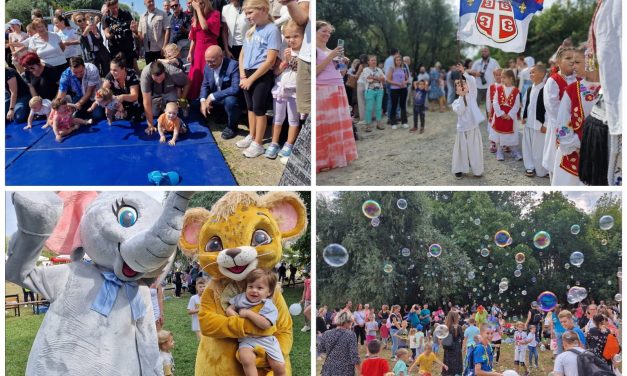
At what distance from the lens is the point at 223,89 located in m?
5.44

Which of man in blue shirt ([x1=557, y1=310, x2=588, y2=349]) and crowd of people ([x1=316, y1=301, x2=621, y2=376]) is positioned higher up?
man in blue shirt ([x1=557, y1=310, x2=588, y2=349])

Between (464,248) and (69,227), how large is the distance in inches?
126

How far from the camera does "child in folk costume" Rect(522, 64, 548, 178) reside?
6176mm

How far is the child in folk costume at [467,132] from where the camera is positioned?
6020 millimetres

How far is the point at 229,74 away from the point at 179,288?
5.13 feet

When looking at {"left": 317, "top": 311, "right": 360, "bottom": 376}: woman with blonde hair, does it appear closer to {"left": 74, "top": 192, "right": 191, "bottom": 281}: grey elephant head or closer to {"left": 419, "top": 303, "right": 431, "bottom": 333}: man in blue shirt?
{"left": 419, "top": 303, "right": 431, "bottom": 333}: man in blue shirt

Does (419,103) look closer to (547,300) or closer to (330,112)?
(330,112)

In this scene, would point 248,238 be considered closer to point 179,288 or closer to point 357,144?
point 179,288

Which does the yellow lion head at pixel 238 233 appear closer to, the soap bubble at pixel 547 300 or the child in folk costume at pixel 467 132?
the child in folk costume at pixel 467 132

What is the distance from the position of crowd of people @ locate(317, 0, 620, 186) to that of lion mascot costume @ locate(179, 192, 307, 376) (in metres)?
1.34

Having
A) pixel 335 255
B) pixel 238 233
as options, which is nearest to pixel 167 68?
pixel 238 233

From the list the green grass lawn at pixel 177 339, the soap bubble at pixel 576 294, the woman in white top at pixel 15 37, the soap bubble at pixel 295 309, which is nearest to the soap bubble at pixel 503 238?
the soap bubble at pixel 576 294

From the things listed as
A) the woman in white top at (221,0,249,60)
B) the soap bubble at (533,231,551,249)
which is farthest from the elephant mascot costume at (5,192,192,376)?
the soap bubble at (533,231,551,249)

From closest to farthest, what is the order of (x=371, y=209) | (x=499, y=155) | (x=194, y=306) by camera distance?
(x=194, y=306) < (x=371, y=209) < (x=499, y=155)
